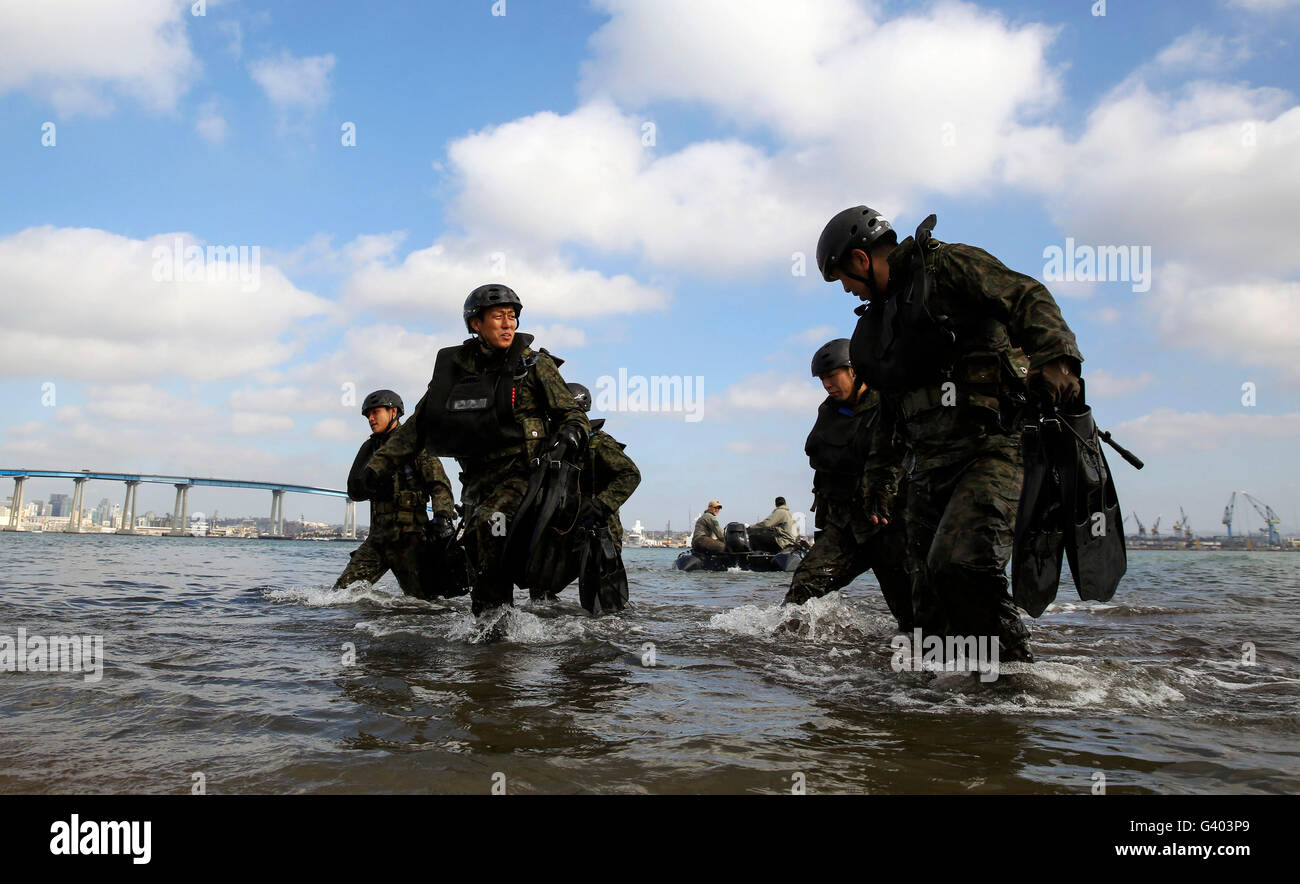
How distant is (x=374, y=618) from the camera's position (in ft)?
22.7

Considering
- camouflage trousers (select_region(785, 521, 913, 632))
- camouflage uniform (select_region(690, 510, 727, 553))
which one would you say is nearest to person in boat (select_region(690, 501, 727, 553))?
camouflage uniform (select_region(690, 510, 727, 553))

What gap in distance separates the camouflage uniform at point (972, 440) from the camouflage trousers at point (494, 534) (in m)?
2.55

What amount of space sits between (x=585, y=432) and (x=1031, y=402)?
9.29ft

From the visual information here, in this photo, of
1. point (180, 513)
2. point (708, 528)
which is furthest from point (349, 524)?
point (708, 528)

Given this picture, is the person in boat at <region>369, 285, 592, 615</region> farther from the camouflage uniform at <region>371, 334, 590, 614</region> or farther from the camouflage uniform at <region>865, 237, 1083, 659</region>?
the camouflage uniform at <region>865, 237, 1083, 659</region>

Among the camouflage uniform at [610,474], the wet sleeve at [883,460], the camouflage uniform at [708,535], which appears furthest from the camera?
the camouflage uniform at [708,535]

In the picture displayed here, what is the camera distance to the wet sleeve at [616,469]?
8125 millimetres

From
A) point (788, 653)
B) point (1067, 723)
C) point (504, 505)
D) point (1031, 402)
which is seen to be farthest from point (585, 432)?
point (1067, 723)

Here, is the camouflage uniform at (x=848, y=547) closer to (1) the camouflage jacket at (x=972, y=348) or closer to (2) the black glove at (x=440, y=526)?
(1) the camouflage jacket at (x=972, y=348)

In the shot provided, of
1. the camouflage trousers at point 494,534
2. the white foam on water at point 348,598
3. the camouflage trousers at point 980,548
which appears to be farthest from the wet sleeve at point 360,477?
the camouflage trousers at point 980,548

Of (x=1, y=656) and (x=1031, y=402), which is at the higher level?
(x=1031, y=402)
